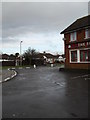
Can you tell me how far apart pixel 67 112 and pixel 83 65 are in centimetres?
2099

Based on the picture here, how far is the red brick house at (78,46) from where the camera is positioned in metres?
26.1

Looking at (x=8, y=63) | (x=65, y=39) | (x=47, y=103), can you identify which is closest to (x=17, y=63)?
(x=8, y=63)

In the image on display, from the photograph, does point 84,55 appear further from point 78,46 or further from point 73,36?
point 73,36

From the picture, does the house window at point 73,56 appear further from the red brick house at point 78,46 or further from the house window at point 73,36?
the house window at point 73,36

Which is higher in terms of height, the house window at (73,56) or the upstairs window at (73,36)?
the upstairs window at (73,36)

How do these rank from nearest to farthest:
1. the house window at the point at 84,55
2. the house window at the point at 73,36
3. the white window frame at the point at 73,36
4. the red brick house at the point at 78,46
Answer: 1. the house window at the point at 84,55
2. the red brick house at the point at 78,46
3. the white window frame at the point at 73,36
4. the house window at the point at 73,36

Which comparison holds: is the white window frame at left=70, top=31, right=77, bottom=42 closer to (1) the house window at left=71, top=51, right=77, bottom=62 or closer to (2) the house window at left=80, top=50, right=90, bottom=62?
(1) the house window at left=71, top=51, right=77, bottom=62

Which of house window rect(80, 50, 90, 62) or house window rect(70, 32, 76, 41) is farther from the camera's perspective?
house window rect(70, 32, 76, 41)

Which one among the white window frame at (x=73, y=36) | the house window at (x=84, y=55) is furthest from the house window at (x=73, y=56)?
the white window frame at (x=73, y=36)

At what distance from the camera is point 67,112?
6258mm

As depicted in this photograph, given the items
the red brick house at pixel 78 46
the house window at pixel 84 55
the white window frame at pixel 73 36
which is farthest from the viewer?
the white window frame at pixel 73 36

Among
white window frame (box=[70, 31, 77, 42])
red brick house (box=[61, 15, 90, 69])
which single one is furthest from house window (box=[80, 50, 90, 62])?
white window frame (box=[70, 31, 77, 42])

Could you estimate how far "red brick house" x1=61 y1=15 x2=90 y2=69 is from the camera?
26141 millimetres

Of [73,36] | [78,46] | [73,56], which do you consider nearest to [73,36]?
[73,36]
